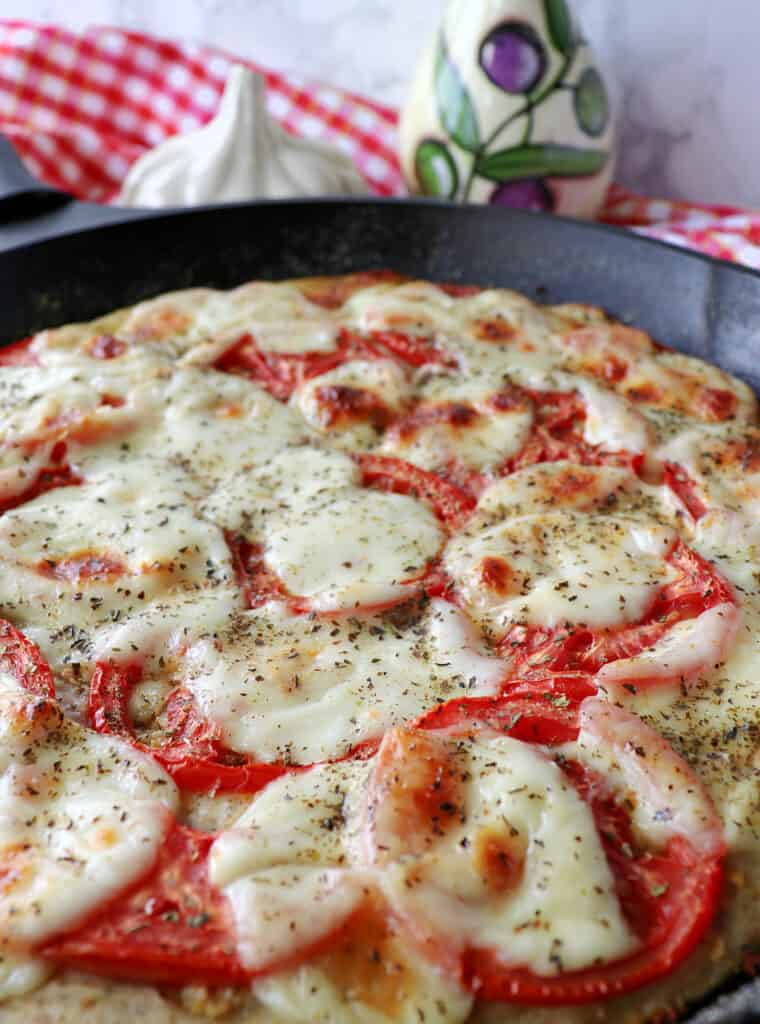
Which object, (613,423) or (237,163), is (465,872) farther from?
(237,163)

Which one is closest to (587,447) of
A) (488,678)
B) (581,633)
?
(581,633)

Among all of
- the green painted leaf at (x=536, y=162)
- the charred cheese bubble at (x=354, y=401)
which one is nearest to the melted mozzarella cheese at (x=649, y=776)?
the charred cheese bubble at (x=354, y=401)

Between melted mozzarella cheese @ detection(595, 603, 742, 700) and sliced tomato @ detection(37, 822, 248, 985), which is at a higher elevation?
melted mozzarella cheese @ detection(595, 603, 742, 700)

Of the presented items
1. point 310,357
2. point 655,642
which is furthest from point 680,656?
→ point 310,357

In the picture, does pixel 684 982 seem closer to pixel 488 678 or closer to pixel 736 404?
pixel 488 678

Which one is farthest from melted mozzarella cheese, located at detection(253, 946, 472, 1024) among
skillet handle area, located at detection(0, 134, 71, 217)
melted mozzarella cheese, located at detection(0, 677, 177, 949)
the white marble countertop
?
the white marble countertop

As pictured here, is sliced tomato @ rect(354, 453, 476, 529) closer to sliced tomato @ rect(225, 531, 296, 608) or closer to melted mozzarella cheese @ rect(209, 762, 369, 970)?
sliced tomato @ rect(225, 531, 296, 608)
